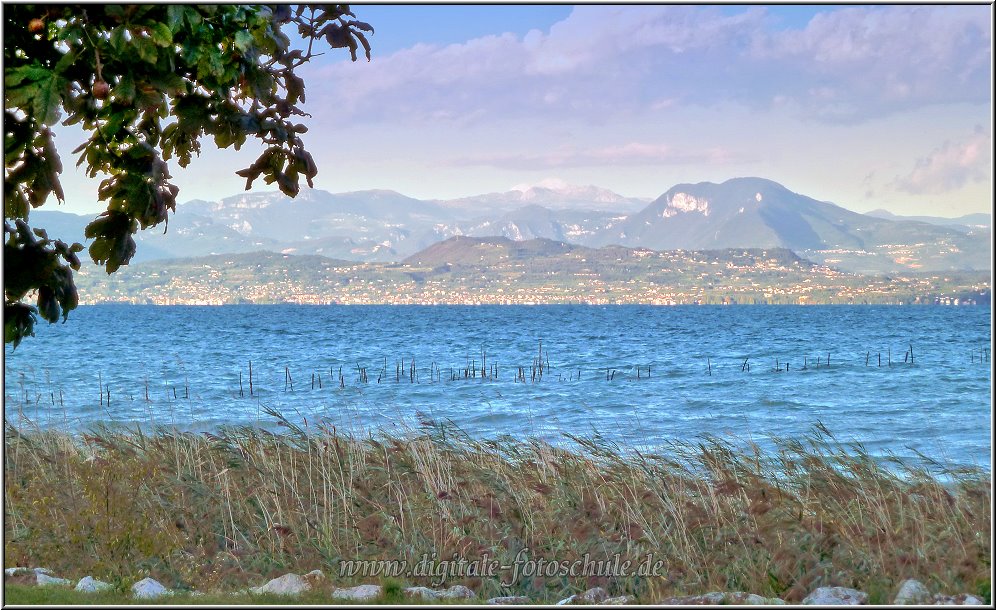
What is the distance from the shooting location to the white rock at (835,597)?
6789mm

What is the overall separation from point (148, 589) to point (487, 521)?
10.5 ft

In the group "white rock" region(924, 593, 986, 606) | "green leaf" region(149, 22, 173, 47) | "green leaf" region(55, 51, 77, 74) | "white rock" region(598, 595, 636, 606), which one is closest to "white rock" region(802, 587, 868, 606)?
"white rock" region(924, 593, 986, 606)

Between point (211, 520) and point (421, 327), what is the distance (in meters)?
→ 95.1

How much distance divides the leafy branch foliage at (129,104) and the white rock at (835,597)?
495 centimetres

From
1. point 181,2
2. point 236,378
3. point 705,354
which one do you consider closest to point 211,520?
point 181,2

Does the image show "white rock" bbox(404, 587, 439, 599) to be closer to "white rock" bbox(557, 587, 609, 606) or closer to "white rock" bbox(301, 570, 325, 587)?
"white rock" bbox(301, 570, 325, 587)

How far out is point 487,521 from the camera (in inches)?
349

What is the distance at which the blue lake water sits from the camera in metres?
25.6

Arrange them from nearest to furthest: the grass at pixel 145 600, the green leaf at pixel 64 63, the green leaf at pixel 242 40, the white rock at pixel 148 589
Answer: the green leaf at pixel 64 63
the green leaf at pixel 242 40
the grass at pixel 145 600
the white rock at pixel 148 589

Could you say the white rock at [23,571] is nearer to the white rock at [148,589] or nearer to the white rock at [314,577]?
the white rock at [148,589]

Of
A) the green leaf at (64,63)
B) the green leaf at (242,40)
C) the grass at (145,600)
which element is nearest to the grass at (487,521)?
the grass at (145,600)

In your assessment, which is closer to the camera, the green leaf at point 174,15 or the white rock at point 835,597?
the green leaf at point 174,15

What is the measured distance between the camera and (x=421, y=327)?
104 metres

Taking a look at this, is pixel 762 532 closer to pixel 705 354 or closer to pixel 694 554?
pixel 694 554
